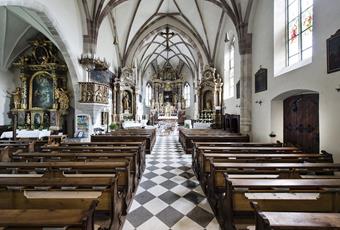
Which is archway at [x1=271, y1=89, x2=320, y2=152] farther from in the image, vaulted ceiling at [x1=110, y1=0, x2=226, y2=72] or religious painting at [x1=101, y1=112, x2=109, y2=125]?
religious painting at [x1=101, y1=112, x2=109, y2=125]

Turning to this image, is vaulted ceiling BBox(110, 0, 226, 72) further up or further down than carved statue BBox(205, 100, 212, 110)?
further up

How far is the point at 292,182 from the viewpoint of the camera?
7.79ft

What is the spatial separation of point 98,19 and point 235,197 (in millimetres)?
10098

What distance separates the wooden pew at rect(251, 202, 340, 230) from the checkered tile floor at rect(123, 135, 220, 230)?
1.60 m

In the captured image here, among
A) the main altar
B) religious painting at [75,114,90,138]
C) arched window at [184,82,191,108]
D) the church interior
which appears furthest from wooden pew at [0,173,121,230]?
arched window at [184,82,191,108]

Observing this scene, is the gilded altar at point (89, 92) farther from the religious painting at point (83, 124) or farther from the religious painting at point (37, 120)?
the religious painting at point (37, 120)

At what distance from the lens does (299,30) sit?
5.88 m

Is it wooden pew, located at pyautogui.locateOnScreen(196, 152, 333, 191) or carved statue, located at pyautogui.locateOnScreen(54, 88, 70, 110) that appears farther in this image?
carved statue, located at pyautogui.locateOnScreen(54, 88, 70, 110)

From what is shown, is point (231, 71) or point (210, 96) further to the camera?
point (210, 96)

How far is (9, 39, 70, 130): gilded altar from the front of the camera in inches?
403

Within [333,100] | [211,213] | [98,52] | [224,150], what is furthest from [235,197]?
[98,52]

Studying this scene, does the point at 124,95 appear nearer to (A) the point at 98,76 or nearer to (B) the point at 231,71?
(A) the point at 98,76

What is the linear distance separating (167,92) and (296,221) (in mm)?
24365

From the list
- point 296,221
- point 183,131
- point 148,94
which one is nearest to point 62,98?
point 183,131
